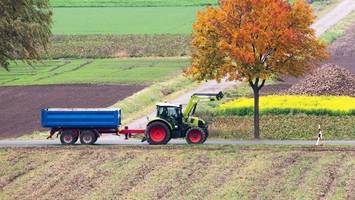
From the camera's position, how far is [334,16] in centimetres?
13725

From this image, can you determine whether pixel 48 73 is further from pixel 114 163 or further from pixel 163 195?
pixel 163 195

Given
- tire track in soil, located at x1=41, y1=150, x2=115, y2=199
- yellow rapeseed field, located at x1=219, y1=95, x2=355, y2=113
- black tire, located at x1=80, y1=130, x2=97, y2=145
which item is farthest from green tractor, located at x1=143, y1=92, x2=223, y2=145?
yellow rapeseed field, located at x1=219, y1=95, x2=355, y2=113

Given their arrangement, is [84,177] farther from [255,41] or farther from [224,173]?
[255,41]

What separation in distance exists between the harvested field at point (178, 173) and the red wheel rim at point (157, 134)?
81.2 inches

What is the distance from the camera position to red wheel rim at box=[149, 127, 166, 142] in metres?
63.9

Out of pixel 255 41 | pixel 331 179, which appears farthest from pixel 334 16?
pixel 331 179

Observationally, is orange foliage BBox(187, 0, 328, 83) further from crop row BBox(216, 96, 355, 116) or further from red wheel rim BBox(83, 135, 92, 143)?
red wheel rim BBox(83, 135, 92, 143)

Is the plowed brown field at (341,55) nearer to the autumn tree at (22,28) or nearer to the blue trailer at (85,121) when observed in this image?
the blue trailer at (85,121)

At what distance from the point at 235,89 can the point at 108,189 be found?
3603 centimetres

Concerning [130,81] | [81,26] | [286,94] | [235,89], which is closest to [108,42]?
[81,26]

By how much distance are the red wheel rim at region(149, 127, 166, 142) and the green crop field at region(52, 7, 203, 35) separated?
66470 mm

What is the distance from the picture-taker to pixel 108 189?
53719 millimetres

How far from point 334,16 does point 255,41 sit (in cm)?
7225

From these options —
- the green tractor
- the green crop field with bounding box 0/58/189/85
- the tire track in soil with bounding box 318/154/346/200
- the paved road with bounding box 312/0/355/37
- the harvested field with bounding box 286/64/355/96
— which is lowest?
the tire track in soil with bounding box 318/154/346/200
